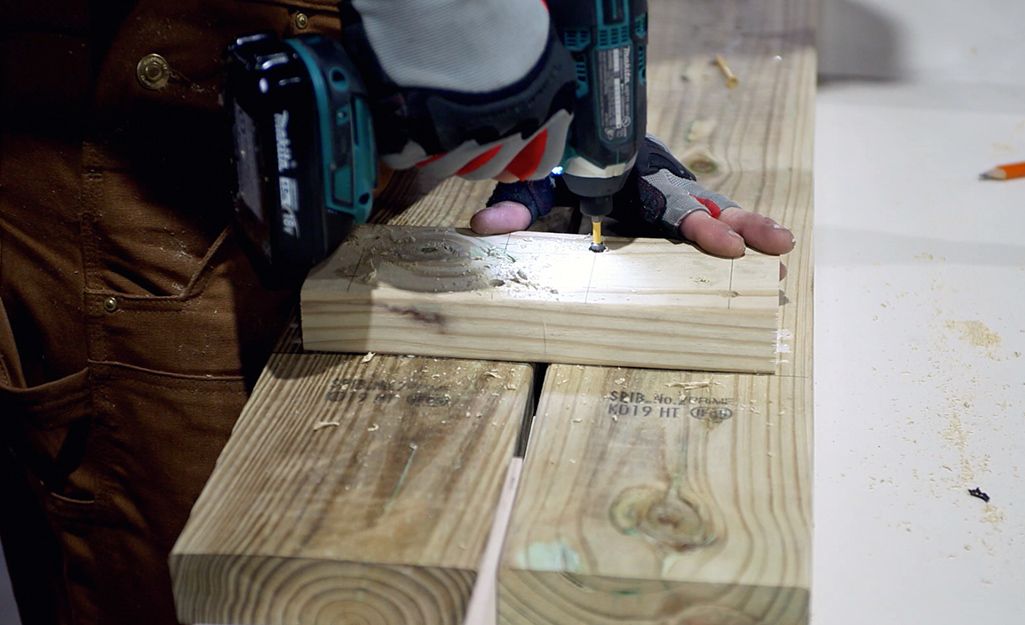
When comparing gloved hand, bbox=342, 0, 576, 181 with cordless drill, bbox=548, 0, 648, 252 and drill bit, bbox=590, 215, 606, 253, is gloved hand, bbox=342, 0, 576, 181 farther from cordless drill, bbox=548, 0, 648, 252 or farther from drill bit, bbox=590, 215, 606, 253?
drill bit, bbox=590, 215, 606, 253

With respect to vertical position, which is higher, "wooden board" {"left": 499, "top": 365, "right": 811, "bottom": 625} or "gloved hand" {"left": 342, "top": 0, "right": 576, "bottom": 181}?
"gloved hand" {"left": 342, "top": 0, "right": 576, "bottom": 181}

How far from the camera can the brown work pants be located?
1.34m

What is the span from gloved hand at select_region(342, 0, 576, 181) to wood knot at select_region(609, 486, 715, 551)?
0.45m

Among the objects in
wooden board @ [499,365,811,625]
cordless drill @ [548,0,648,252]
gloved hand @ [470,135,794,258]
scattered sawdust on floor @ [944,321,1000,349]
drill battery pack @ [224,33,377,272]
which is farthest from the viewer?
scattered sawdust on floor @ [944,321,1000,349]

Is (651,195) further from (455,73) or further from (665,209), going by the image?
(455,73)

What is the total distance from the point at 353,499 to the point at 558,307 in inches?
14.5

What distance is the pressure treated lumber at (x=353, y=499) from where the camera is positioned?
0.90 meters

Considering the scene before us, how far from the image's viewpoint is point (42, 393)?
1.48 m

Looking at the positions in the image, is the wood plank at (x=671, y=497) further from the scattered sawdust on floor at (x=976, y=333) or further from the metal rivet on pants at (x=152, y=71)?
the metal rivet on pants at (x=152, y=71)

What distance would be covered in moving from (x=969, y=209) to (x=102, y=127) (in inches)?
69.4

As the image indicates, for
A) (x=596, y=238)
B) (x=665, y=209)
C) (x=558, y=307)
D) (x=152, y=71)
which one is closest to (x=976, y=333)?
(x=665, y=209)

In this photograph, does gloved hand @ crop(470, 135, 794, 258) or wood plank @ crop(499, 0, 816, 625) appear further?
gloved hand @ crop(470, 135, 794, 258)

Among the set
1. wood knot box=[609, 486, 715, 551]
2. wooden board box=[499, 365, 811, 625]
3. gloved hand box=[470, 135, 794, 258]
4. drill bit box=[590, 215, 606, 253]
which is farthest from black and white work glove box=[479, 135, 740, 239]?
wood knot box=[609, 486, 715, 551]

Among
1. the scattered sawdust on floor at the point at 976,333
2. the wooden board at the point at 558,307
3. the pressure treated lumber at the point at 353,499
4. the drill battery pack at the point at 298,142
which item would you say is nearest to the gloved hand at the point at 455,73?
the drill battery pack at the point at 298,142
